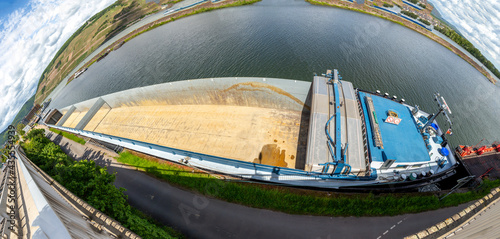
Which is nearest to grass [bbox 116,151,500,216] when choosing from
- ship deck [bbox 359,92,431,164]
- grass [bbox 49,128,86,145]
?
ship deck [bbox 359,92,431,164]

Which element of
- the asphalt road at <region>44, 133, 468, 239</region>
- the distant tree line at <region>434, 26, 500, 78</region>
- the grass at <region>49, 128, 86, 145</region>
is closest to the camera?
the asphalt road at <region>44, 133, 468, 239</region>

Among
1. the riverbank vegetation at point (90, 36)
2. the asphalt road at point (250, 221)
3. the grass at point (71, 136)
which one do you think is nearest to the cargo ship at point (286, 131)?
the grass at point (71, 136)

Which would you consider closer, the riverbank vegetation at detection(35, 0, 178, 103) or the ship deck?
the ship deck

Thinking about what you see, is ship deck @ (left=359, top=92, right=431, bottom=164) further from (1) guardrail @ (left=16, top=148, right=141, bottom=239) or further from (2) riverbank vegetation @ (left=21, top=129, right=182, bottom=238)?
(2) riverbank vegetation @ (left=21, top=129, right=182, bottom=238)

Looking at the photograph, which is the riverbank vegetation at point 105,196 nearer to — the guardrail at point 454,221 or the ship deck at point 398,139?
the guardrail at point 454,221

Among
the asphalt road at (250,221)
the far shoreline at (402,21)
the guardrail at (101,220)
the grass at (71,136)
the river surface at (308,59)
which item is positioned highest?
the far shoreline at (402,21)

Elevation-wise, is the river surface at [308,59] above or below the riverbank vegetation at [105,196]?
above

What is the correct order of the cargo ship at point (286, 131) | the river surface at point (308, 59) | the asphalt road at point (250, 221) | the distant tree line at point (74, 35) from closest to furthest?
the asphalt road at point (250, 221) < the cargo ship at point (286, 131) < the river surface at point (308, 59) < the distant tree line at point (74, 35)

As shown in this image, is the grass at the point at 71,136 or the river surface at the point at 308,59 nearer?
the grass at the point at 71,136
